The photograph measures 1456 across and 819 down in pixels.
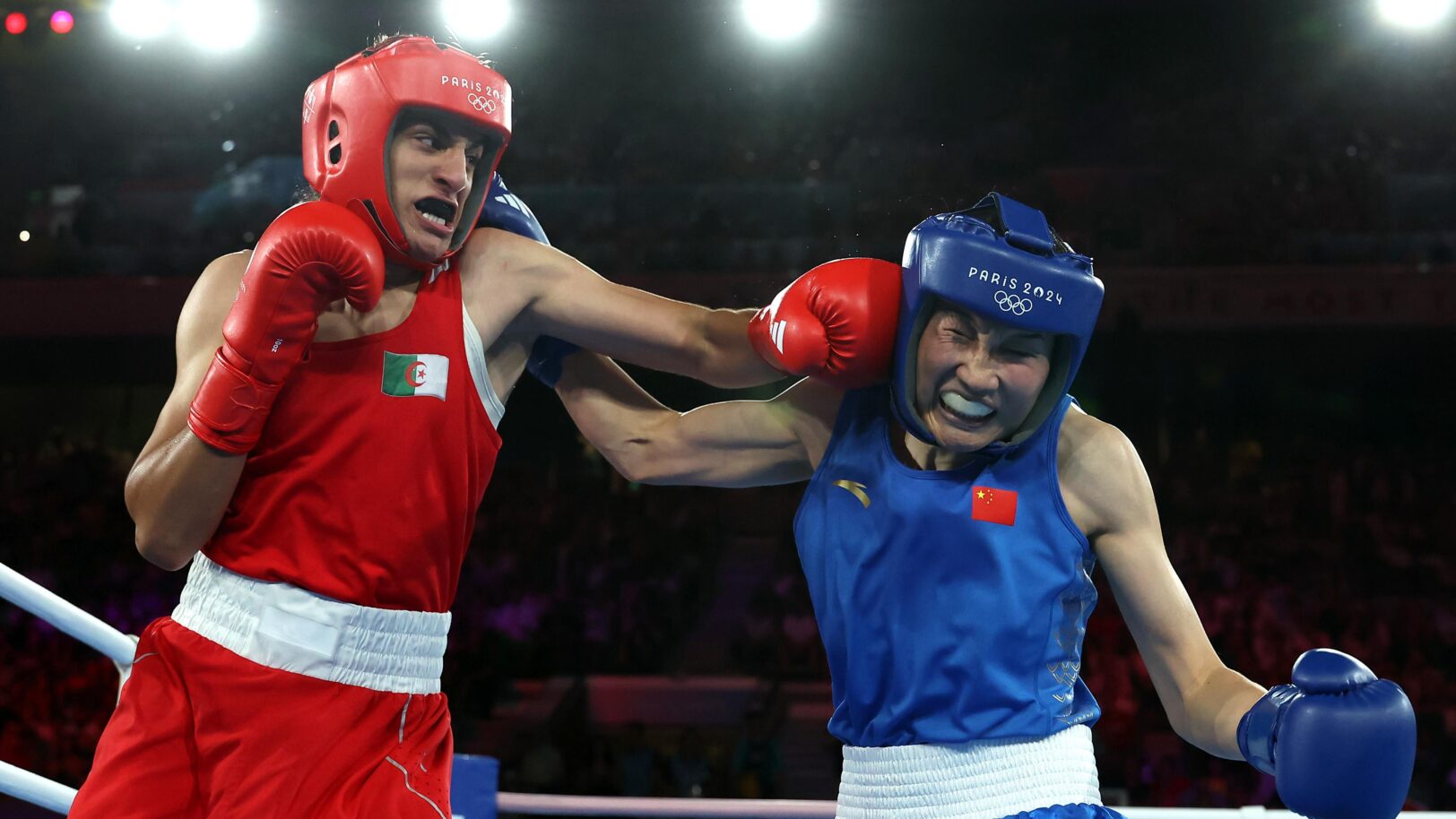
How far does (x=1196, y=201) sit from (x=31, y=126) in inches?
363

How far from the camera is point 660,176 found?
10109 millimetres

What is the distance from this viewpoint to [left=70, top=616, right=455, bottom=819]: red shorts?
1.82 meters

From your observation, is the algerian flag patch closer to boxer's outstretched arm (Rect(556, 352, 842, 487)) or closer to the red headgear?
Answer: the red headgear

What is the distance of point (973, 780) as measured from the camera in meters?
1.87

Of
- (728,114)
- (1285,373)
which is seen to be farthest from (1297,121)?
(728,114)

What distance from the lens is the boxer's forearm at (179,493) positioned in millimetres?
1825

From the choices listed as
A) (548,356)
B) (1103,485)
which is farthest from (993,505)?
(548,356)

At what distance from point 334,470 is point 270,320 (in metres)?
0.27

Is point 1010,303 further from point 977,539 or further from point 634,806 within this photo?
point 634,806

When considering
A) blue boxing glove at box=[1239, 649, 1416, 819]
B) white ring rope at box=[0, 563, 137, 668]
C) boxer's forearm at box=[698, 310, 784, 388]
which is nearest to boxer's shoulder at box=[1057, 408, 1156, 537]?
blue boxing glove at box=[1239, 649, 1416, 819]

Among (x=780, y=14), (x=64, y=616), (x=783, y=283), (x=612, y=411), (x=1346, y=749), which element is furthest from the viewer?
(x=780, y=14)

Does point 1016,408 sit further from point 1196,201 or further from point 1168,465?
point 1196,201

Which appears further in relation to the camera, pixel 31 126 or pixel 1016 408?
pixel 31 126

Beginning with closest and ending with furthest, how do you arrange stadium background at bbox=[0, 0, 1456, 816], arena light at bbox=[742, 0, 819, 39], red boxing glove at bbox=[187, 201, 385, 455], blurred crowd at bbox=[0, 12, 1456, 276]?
red boxing glove at bbox=[187, 201, 385, 455] → stadium background at bbox=[0, 0, 1456, 816] → arena light at bbox=[742, 0, 819, 39] → blurred crowd at bbox=[0, 12, 1456, 276]
